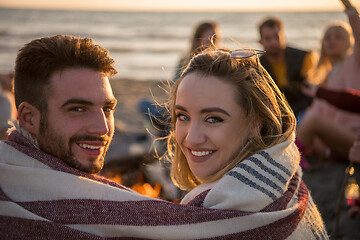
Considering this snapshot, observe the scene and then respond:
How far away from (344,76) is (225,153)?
4.40 metres

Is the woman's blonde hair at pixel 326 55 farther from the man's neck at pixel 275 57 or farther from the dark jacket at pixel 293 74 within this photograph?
the man's neck at pixel 275 57

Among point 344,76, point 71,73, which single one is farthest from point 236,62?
point 344,76

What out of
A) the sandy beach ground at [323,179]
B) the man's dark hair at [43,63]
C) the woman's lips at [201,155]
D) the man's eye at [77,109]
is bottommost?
the sandy beach ground at [323,179]

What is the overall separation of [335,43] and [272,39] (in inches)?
42.9

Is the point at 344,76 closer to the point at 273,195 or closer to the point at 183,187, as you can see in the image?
the point at 183,187

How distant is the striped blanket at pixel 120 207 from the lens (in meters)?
1.72

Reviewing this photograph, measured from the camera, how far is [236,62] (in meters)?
2.14

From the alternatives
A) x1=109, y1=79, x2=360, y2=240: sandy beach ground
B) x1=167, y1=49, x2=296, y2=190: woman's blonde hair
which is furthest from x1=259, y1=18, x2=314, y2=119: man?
x1=167, y1=49, x2=296, y2=190: woman's blonde hair

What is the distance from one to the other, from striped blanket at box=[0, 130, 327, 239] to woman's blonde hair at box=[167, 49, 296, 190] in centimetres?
19

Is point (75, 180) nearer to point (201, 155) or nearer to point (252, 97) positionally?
point (201, 155)

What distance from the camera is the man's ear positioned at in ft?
6.64

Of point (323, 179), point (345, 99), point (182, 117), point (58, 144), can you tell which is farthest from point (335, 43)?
point (58, 144)

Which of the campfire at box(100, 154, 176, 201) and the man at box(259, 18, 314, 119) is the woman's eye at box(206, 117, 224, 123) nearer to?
the campfire at box(100, 154, 176, 201)

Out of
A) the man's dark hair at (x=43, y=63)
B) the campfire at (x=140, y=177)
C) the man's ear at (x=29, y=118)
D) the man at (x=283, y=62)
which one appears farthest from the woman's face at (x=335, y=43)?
the man's ear at (x=29, y=118)
